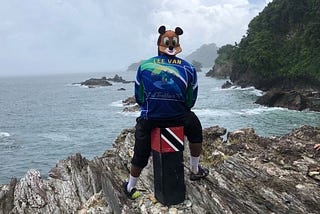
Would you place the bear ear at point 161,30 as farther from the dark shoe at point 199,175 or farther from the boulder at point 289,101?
the boulder at point 289,101

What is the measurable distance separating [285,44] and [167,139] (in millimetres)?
80481

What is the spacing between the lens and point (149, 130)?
256 inches

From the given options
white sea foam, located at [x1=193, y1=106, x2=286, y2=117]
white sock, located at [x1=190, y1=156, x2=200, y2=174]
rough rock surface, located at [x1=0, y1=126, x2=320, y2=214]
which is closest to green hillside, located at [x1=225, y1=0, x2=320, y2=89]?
white sea foam, located at [x1=193, y1=106, x2=286, y2=117]

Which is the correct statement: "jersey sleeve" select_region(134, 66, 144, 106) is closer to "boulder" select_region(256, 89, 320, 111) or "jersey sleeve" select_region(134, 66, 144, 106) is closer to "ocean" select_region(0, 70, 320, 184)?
"ocean" select_region(0, 70, 320, 184)

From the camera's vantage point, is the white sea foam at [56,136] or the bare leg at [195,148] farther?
the white sea foam at [56,136]

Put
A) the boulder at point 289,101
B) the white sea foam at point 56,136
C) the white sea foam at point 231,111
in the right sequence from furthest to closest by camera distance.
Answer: the white sea foam at point 231,111
the boulder at point 289,101
the white sea foam at point 56,136

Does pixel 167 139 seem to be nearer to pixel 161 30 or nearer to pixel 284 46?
pixel 161 30

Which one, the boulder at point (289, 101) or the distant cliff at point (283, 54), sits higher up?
the distant cliff at point (283, 54)

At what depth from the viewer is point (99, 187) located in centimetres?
909

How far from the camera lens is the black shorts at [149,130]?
21.1 ft

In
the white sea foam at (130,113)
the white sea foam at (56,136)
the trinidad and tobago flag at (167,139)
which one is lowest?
the white sea foam at (56,136)

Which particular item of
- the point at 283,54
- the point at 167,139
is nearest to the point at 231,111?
the point at 283,54

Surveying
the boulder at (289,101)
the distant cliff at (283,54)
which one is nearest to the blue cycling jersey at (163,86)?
the boulder at (289,101)

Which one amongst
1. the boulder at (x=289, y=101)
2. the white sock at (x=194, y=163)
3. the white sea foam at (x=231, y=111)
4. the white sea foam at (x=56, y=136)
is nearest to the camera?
the white sock at (x=194, y=163)
